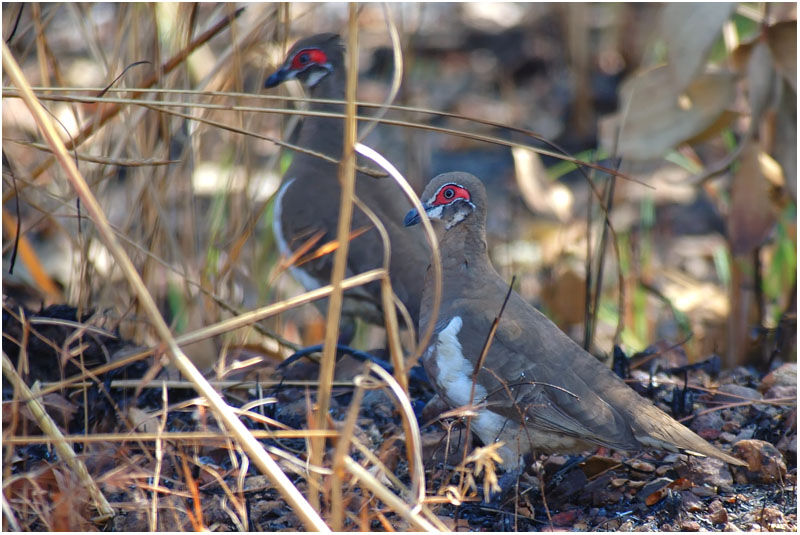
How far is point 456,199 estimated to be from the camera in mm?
3387

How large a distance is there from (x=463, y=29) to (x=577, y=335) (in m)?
4.19

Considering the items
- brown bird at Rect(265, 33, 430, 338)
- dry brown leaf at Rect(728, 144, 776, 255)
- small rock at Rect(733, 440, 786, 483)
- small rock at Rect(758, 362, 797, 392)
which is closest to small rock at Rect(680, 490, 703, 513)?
small rock at Rect(733, 440, 786, 483)

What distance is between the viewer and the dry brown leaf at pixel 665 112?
14.1 feet

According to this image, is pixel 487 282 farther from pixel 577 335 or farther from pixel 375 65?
pixel 375 65

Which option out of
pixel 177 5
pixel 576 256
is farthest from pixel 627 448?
pixel 576 256

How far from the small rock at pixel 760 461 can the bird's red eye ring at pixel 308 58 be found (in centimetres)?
264

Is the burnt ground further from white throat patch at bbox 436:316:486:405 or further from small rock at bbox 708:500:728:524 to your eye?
white throat patch at bbox 436:316:486:405

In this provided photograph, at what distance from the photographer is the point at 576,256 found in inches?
232

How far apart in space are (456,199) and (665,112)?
1458 millimetres

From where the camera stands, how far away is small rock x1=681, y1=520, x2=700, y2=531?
2693 mm

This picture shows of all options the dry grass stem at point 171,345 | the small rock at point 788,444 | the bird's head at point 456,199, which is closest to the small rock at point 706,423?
the small rock at point 788,444

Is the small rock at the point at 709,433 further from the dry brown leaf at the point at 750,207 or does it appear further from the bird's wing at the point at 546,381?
the dry brown leaf at the point at 750,207

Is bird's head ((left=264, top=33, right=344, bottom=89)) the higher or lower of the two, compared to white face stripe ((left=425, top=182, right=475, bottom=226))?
higher

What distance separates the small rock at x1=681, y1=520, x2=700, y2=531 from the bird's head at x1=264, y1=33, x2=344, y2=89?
270cm
